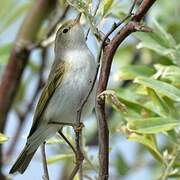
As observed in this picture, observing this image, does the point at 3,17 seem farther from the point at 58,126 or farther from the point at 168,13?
the point at 58,126

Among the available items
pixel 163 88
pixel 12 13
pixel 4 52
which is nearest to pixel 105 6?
pixel 163 88

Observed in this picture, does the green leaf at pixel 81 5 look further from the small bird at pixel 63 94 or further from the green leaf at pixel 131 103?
the green leaf at pixel 131 103

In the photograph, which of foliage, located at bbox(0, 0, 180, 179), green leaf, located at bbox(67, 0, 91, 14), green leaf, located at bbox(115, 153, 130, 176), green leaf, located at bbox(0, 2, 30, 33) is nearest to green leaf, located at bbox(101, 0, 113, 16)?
foliage, located at bbox(0, 0, 180, 179)

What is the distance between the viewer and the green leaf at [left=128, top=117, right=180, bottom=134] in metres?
2.16

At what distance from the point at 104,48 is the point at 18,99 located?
1.85 metres

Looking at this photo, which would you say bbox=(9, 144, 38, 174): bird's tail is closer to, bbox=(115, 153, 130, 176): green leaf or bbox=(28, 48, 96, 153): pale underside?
bbox=(28, 48, 96, 153): pale underside

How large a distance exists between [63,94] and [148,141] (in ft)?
1.19

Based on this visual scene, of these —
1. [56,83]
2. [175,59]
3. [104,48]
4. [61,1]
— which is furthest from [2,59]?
[104,48]

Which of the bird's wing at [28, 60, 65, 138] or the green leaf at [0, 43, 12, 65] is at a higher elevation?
the green leaf at [0, 43, 12, 65]

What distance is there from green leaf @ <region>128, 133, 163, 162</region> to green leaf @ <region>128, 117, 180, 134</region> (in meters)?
0.14

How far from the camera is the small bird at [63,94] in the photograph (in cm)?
220

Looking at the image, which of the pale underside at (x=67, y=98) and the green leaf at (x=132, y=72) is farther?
the green leaf at (x=132, y=72)

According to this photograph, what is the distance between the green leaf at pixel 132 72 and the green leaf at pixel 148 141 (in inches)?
9.4

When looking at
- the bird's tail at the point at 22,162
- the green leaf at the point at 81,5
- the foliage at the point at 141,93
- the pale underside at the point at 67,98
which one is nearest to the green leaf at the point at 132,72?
the foliage at the point at 141,93
